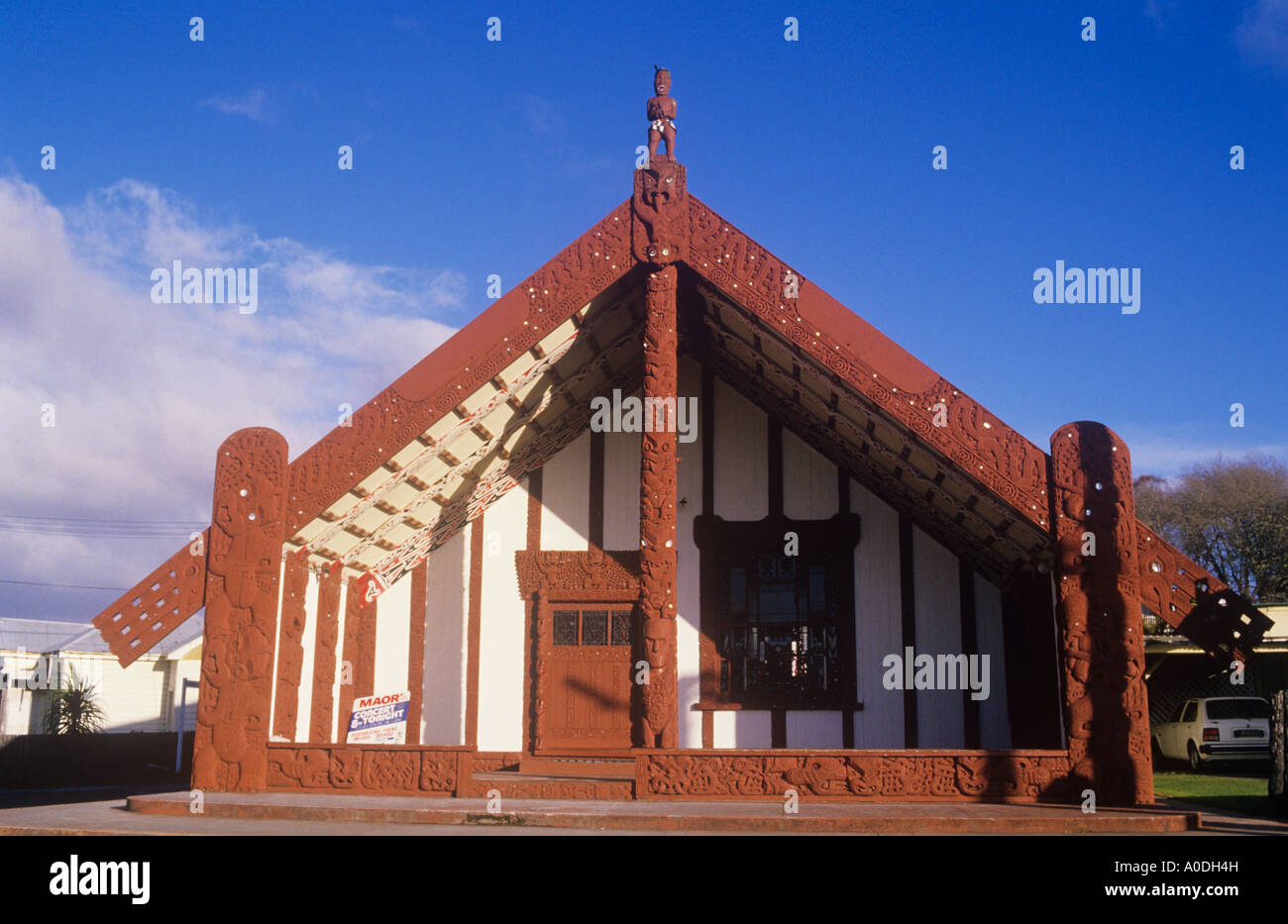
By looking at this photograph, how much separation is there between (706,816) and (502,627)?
7.06 metres

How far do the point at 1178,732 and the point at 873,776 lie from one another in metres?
14.0

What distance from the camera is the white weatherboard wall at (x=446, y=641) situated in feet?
48.5

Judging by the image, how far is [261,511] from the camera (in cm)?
1132

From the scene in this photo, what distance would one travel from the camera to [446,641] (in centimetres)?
1503

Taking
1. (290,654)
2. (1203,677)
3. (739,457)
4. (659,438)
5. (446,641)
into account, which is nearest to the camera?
(659,438)

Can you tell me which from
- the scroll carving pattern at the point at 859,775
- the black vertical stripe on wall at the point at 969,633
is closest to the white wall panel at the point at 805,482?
the black vertical stripe on wall at the point at 969,633

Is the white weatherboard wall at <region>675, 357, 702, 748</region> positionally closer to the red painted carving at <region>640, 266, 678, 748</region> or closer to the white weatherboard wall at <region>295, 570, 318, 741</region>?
the red painted carving at <region>640, 266, 678, 748</region>

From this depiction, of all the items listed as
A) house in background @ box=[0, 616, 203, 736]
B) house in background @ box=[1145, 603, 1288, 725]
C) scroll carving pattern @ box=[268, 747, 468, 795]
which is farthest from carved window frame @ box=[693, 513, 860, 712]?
house in background @ box=[0, 616, 203, 736]

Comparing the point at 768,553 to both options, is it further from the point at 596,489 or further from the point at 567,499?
the point at 567,499

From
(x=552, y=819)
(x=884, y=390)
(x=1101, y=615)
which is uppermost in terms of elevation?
(x=884, y=390)

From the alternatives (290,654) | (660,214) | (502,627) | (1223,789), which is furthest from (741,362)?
(1223,789)

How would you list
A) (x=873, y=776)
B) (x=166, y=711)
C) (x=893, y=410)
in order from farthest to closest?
(x=166, y=711), (x=893, y=410), (x=873, y=776)
